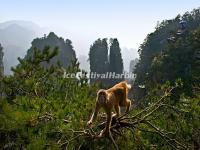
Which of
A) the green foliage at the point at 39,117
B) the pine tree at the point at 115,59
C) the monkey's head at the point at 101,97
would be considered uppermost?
the pine tree at the point at 115,59

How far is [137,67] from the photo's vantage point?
2089 inches

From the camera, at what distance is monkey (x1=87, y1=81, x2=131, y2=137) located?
5.28 m

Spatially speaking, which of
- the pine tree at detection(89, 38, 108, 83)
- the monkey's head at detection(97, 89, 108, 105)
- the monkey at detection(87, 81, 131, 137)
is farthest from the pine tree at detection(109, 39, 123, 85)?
the monkey's head at detection(97, 89, 108, 105)

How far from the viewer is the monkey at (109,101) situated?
528 centimetres

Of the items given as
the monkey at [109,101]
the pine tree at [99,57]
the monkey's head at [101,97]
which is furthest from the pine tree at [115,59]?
the monkey's head at [101,97]

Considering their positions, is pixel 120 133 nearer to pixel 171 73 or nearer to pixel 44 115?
pixel 44 115

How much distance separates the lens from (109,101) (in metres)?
6.08

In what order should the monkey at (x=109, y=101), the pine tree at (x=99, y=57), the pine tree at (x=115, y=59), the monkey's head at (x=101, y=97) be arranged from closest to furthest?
1. the monkey at (x=109, y=101)
2. the monkey's head at (x=101, y=97)
3. the pine tree at (x=115, y=59)
4. the pine tree at (x=99, y=57)

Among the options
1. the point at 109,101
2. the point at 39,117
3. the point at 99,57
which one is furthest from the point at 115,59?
the point at 39,117

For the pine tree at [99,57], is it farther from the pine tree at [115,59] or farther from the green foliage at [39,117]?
the green foliage at [39,117]

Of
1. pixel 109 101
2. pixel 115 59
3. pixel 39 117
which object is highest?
pixel 115 59

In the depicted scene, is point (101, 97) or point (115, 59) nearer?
point (101, 97)

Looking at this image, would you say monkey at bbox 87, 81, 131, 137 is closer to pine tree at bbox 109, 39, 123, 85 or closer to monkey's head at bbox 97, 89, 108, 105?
monkey's head at bbox 97, 89, 108, 105

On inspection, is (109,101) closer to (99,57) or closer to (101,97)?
(101,97)
